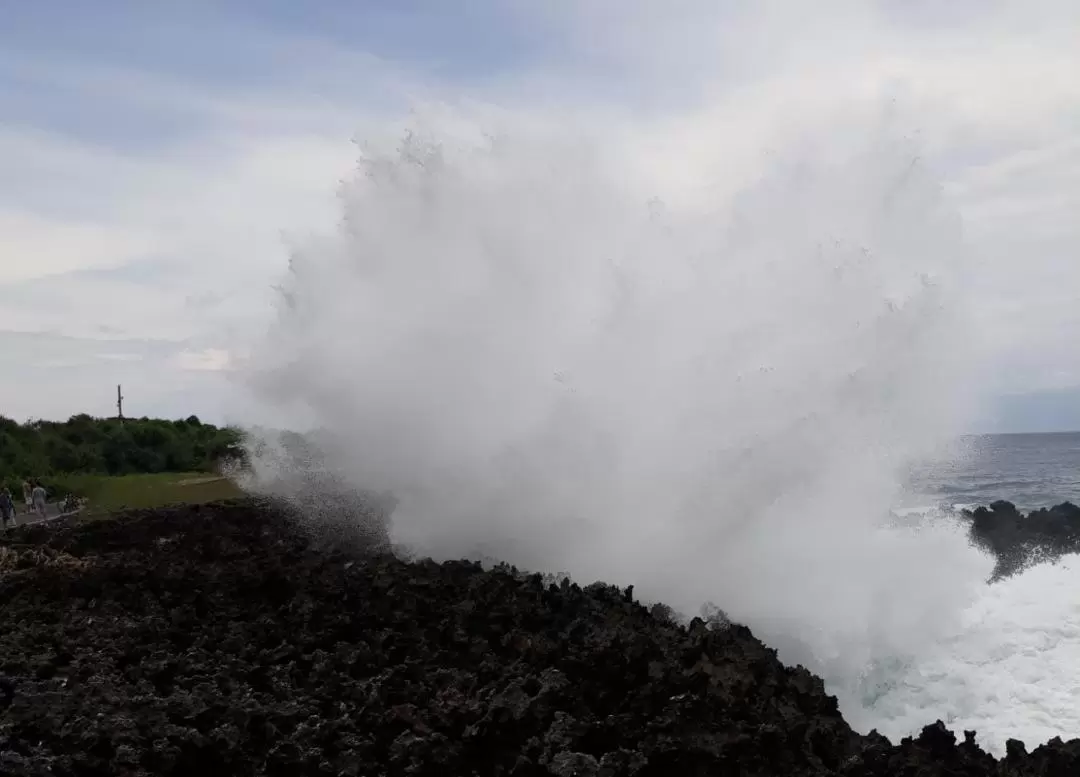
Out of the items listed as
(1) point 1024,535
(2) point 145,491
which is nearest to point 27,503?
(2) point 145,491

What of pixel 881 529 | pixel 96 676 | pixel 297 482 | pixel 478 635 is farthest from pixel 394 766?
pixel 297 482

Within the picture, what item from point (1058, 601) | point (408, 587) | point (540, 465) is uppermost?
point (540, 465)

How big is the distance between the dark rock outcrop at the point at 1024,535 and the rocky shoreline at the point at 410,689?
1037cm

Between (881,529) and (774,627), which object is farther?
(881,529)

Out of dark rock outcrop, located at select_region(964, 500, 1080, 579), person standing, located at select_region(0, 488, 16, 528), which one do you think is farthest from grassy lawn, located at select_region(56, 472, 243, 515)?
dark rock outcrop, located at select_region(964, 500, 1080, 579)

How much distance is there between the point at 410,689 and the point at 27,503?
24.1 meters

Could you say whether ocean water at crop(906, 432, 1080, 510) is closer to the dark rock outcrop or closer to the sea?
the dark rock outcrop

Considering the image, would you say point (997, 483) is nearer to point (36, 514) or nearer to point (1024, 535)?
point (1024, 535)

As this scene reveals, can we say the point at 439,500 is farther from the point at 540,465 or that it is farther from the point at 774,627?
the point at 774,627

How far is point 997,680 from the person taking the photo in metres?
10.6

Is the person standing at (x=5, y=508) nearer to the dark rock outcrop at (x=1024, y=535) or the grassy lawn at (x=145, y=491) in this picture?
the grassy lawn at (x=145, y=491)

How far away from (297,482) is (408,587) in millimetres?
10201

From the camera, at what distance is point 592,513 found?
543 inches

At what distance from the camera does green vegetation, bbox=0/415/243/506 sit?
116 feet
